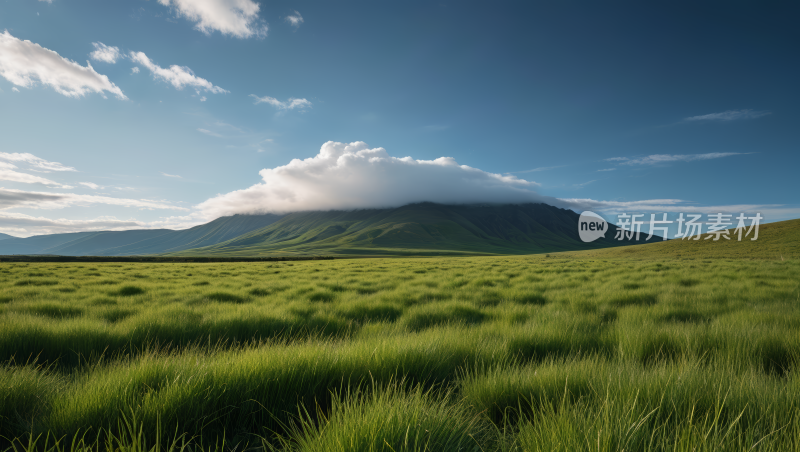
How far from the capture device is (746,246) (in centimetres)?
4756

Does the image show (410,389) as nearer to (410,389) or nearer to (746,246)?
(410,389)

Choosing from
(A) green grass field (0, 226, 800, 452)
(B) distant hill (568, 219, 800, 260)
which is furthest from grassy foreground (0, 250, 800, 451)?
(B) distant hill (568, 219, 800, 260)

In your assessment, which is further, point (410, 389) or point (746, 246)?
point (746, 246)

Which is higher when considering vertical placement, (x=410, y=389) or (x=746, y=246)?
(x=410, y=389)

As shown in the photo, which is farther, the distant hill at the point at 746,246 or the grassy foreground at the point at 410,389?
the distant hill at the point at 746,246

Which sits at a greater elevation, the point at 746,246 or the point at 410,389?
the point at 410,389

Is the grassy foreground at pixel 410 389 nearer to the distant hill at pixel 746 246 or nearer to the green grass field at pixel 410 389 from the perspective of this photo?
the green grass field at pixel 410 389

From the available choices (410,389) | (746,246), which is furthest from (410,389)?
(746,246)

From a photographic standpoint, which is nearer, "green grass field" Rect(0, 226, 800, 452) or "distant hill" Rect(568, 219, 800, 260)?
"green grass field" Rect(0, 226, 800, 452)

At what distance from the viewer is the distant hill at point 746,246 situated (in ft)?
137

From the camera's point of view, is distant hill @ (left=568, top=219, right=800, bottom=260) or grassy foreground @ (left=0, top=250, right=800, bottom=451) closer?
grassy foreground @ (left=0, top=250, right=800, bottom=451)

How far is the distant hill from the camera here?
4178 centimetres

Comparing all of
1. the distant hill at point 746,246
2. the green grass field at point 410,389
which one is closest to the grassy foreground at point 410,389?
the green grass field at point 410,389

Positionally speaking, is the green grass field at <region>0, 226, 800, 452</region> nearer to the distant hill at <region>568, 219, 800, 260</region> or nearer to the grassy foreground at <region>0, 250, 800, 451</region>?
the grassy foreground at <region>0, 250, 800, 451</region>
